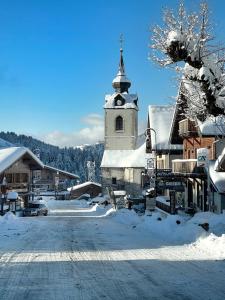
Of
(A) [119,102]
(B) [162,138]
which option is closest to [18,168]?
(B) [162,138]

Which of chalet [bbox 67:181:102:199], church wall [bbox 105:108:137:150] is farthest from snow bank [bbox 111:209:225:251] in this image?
chalet [bbox 67:181:102:199]

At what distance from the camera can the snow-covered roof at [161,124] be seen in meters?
46.8

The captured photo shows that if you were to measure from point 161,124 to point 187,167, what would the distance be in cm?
1374

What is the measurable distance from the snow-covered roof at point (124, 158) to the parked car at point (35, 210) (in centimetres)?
2611

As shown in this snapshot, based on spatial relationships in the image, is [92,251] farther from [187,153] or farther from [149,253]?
[187,153]

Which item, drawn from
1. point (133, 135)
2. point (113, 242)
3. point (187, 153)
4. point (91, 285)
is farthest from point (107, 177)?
point (91, 285)

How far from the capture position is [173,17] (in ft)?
47.0

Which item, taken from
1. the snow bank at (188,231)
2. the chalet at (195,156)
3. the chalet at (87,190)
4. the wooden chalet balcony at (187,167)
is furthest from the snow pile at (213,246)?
the chalet at (87,190)

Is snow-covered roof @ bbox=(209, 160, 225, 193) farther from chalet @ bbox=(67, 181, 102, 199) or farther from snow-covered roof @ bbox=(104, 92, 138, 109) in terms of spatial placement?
chalet @ bbox=(67, 181, 102, 199)

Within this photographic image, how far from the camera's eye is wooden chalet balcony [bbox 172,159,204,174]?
111 ft

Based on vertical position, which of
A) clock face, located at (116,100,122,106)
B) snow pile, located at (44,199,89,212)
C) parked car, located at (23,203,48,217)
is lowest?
snow pile, located at (44,199,89,212)

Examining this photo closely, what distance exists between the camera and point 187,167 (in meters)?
35.6

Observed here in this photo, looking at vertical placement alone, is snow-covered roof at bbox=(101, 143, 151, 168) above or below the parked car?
above

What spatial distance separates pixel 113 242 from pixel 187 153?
24758mm
